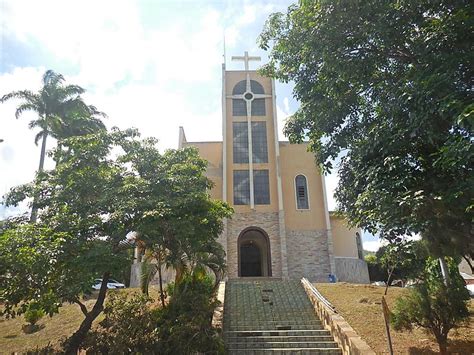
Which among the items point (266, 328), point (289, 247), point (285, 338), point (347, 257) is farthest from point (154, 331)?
point (347, 257)

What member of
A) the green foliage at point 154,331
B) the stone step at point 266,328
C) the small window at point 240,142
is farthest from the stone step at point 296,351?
the small window at point 240,142

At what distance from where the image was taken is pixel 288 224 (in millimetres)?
22766

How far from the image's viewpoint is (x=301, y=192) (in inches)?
931

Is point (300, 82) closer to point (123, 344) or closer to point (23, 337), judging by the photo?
point (123, 344)

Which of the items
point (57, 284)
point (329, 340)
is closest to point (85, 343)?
point (57, 284)

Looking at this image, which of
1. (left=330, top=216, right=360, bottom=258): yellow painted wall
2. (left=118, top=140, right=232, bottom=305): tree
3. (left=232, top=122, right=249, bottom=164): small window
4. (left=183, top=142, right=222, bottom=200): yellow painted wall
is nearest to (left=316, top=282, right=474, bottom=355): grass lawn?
(left=118, top=140, right=232, bottom=305): tree

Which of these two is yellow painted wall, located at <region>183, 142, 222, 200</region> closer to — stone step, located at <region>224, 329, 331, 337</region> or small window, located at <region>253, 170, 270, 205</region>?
small window, located at <region>253, 170, 270, 205</region>

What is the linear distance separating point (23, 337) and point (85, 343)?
15.2 ft

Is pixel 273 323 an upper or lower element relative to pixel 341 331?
upper

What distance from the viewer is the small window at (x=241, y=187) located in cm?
2316

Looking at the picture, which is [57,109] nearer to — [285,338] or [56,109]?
[56,109]

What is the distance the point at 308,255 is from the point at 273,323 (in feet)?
38.4

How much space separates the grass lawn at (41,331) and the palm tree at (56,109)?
10224 mm

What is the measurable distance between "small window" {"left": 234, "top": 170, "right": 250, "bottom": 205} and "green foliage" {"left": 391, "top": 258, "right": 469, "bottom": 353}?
15.3 m
